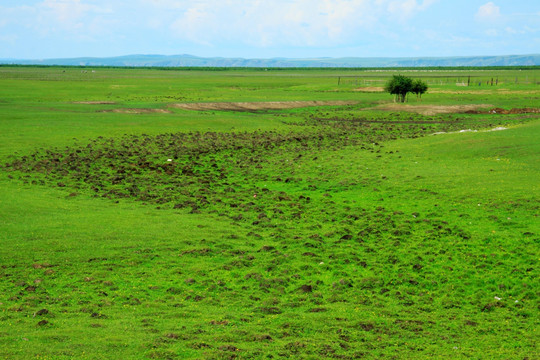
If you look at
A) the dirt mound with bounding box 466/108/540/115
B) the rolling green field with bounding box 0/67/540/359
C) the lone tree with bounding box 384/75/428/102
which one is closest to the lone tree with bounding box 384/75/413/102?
the lone tree with bounding box 384/75/428/102

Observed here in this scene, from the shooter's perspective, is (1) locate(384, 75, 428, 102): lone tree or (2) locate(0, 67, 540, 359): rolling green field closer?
(2) locate(0, 67, 540, 359): rolling green field

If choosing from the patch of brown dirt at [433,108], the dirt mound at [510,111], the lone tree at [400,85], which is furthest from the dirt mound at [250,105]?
the dirt mound at [510,111]

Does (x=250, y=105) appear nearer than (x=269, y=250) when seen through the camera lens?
No

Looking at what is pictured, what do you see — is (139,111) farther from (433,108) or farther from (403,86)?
(403,86)

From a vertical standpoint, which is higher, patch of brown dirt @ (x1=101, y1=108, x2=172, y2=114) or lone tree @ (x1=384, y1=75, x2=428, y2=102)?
lone tree @ (x1=384, y1=75, x2=428, y2=102)

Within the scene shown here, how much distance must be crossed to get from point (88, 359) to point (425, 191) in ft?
62.2

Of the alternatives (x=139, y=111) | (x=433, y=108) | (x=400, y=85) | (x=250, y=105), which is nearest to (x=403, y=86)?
(x=400, y=85)

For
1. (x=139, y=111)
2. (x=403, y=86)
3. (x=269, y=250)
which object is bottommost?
(x=269, y=250)

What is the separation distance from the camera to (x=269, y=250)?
58.2ft

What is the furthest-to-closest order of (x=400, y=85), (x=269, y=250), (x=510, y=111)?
(x=400, y=85) → (x=510, y=111) → (x=269, y=250)

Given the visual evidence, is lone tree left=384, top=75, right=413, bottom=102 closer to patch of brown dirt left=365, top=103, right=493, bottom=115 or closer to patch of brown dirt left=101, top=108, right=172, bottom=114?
patch of brown dirt left=365, top=103, right=493, bottom=115

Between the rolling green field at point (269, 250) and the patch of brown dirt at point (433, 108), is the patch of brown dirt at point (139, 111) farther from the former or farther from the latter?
the patch of brown dirt at point (433, 108)

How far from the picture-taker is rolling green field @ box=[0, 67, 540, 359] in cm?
1145

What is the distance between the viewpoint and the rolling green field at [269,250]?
451 inches
